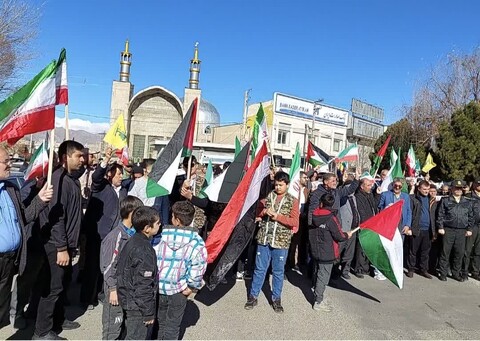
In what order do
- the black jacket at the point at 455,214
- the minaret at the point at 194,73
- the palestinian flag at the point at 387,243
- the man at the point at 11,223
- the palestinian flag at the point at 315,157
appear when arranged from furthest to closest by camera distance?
the minaret at the point at 194,73
the palestinian flag at the point at 315,157
the black jacket at the point at 455,214
the palestinian flag at the point at 387,243
the man at the point at 11,223

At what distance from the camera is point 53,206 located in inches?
154

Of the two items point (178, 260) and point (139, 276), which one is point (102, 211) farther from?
point (139, 276)

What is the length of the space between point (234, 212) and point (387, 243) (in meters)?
2.28

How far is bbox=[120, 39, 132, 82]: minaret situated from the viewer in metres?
45.8

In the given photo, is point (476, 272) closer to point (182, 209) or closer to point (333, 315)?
point (333, 315)

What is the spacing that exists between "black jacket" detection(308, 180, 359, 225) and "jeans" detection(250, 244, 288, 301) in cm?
82

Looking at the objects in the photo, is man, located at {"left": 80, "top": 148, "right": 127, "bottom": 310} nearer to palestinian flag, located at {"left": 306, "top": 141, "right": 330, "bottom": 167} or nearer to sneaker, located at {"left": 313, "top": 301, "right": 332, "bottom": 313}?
sneaker, located at {"left": 313, "top": 301, "right": 332, "bottom": 313}

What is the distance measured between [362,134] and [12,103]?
5695 centimetres

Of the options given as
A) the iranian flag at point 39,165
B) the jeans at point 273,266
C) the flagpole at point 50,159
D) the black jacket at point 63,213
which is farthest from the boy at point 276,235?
the iranian flag at point 39,165

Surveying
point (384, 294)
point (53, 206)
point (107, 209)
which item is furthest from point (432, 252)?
point (53, 206)

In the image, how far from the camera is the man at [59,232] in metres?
3.87

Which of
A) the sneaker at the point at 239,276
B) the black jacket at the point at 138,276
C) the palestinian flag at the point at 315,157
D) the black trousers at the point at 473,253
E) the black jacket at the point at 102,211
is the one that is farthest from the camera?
the palestinian flag at the point at 315,157

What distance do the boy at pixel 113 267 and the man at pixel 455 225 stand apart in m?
6.21

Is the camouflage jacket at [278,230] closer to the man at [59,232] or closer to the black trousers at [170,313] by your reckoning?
the black trousers at [170,313]
